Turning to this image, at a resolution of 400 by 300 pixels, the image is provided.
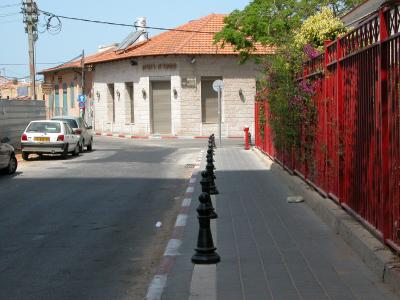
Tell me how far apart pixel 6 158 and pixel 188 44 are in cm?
2615

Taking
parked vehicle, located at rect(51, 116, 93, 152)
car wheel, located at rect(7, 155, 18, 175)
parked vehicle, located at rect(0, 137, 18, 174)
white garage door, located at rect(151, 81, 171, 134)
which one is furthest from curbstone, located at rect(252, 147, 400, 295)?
white garage door, located at rect(151, 81, 171, 134)

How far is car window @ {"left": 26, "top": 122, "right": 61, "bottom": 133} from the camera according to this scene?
24500 mm

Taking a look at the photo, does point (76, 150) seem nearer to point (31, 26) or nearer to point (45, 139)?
point (45, 139)

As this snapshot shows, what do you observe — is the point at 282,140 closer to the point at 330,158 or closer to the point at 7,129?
the point at 330,158

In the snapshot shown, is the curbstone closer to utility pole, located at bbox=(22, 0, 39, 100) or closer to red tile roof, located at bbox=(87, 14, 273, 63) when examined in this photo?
utility pole, located at bbox=(22, 0, 39, 100)

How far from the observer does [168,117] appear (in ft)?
142

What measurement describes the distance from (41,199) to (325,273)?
8186mm

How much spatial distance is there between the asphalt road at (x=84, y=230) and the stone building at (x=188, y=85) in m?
22.5

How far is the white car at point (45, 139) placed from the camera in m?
24.0

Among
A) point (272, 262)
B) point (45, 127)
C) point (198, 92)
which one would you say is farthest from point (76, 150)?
point (272, 262)

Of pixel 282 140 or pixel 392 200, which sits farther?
pixel 282 140

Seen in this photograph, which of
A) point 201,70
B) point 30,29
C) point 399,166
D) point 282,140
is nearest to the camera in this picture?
point 399,166

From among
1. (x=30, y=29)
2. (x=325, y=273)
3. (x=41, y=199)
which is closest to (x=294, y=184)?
(x=41, y=199)

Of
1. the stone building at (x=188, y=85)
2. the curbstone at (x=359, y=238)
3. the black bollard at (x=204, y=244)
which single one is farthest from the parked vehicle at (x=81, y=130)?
the black bollard at (x=204, y=244)
